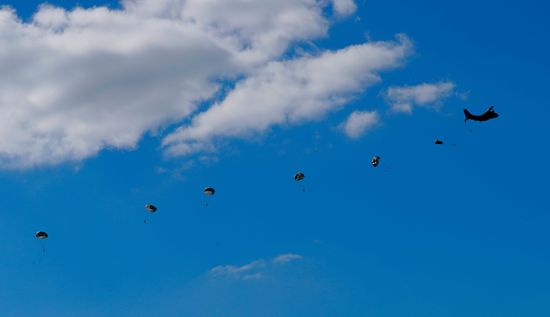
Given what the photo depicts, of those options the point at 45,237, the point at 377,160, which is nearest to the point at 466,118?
the point at 377,160

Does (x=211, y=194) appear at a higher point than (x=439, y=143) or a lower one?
higher

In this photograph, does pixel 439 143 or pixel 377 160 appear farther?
pixel 377 160

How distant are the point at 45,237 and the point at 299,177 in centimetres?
4537

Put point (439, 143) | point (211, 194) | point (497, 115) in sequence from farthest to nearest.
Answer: point (211, 194) → point (497, 115) → point (439, 143)

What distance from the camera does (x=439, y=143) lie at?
112 meters

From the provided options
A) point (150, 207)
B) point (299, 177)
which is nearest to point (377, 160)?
point (299, 177)

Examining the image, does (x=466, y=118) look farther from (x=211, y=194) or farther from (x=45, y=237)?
(x=45, y=237)

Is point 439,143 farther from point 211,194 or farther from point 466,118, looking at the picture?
point 211,194

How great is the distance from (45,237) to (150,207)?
18.9 metres

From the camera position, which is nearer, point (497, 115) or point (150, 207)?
point (497, 115)

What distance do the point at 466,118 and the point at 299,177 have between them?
30110 mm

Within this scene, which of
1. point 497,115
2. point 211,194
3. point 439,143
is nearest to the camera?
point 439,143

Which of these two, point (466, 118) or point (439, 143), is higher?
point (466, 118)

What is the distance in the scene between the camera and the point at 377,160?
13612 cm
